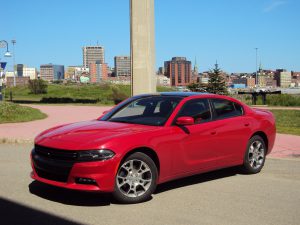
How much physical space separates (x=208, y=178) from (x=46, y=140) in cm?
295

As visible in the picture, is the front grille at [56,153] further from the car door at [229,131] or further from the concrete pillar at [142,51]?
the concrete pillar at [142,51]

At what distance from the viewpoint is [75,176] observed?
569cm

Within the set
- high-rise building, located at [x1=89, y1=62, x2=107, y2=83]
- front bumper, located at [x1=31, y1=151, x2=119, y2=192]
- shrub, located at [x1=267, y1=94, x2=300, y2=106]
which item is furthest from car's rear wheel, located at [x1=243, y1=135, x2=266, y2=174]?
high-rise building, located at [x1=89, y1=62, x2=107, y2=83]

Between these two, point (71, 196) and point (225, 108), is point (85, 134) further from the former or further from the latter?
point (225, 108)

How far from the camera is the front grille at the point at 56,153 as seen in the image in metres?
5.70

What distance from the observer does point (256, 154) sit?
819 centimetres

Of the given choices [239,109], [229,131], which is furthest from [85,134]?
[239,109]

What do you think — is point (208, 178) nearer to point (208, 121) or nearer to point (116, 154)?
point (208, 121)

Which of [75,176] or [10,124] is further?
[10,124]

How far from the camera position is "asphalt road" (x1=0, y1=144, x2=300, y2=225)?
531cm

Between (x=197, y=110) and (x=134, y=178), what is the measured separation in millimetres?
1765

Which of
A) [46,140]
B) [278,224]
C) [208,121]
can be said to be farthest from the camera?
[208,121]

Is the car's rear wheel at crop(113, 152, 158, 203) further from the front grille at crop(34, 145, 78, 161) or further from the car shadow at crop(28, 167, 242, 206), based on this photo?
the front grille at crop(34, 145, 78, 161)

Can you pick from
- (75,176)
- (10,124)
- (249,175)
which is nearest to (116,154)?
(75,176)
